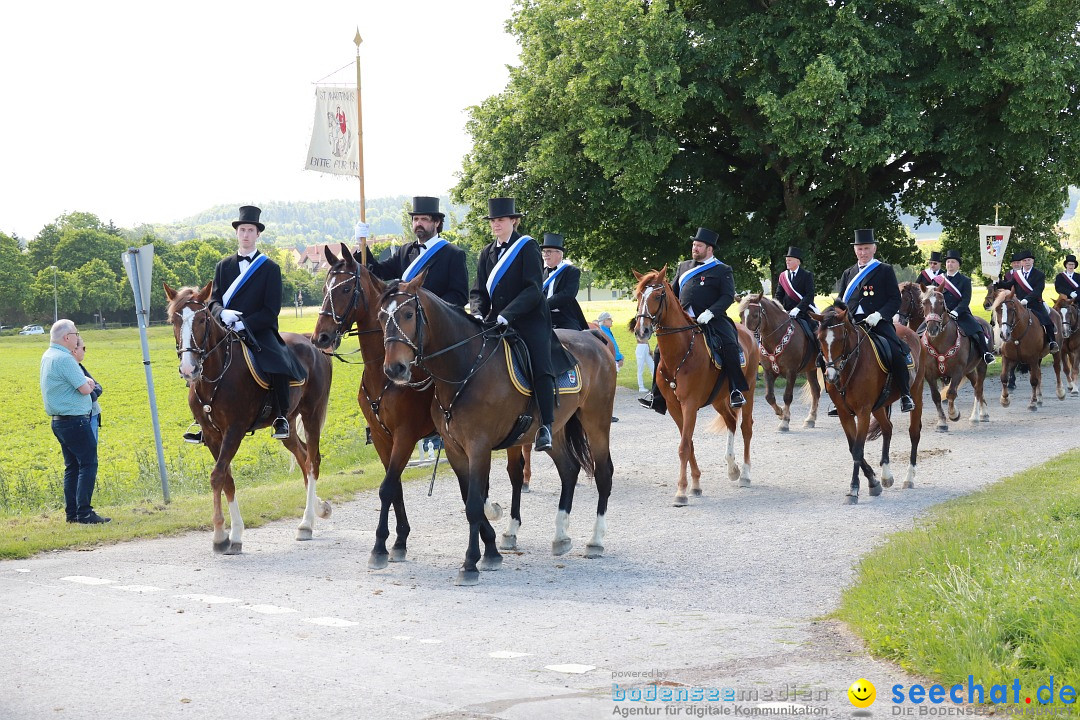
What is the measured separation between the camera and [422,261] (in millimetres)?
10859

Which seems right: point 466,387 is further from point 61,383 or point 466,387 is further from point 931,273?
point 931,273

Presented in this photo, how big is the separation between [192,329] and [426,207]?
269cm

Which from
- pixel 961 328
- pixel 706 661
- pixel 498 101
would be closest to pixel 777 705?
pixel 706 661

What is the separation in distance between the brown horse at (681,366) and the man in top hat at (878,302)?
1.82 meters

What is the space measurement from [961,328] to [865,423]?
7.77 meters

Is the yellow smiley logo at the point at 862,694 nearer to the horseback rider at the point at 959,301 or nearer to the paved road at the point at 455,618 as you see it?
the paved road at the point at 455,618

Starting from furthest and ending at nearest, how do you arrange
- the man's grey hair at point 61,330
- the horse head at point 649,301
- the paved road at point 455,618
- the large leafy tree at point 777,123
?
the large leafy tree at point 777,123
the horse head at point 649,301
the man's grey hair at point 61,330
the paved road at point 455,618

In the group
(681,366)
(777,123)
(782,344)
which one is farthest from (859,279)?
(777,123)

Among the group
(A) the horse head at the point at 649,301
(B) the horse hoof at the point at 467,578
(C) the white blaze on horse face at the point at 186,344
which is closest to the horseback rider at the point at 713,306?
(A) the horse head at the point at 649,301

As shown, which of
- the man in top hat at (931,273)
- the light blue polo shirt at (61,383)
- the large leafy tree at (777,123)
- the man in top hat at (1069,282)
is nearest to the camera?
the light blue polo shirt at (61,383)

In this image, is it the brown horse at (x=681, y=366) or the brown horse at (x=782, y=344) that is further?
the brown horse at (x=782, y=344)

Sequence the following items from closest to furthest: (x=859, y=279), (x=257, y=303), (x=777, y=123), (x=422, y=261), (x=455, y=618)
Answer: (x=455, y=618) < (x=422, y=261) < (x=257, y=303) < (x=859, y=279) < (x=777, y=123)

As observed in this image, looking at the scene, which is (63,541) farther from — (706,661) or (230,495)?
(706,661)

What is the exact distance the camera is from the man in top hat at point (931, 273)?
21734 mm
